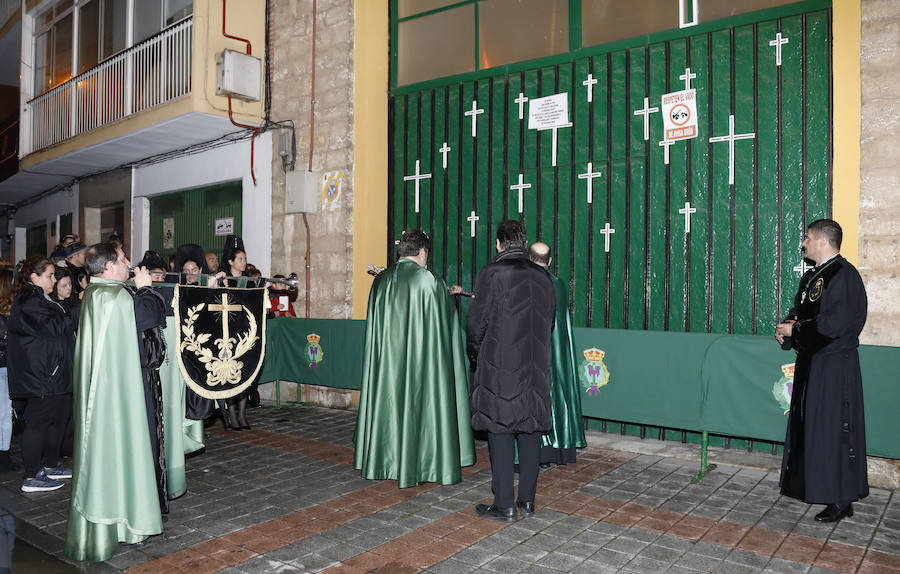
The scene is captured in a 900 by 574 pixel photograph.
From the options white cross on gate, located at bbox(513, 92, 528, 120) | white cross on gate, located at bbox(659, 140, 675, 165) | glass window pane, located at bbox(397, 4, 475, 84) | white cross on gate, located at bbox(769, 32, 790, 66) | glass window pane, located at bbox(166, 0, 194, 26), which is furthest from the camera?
glass window pane, located at bbox(166, 0, 194, 26)

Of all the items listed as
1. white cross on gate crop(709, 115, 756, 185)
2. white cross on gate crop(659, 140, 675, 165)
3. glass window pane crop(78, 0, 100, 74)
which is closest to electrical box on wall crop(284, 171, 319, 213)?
white cross on gate crop(659, 140, 675, 165)

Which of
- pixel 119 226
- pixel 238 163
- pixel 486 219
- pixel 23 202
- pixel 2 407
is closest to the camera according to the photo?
pixel 2 407

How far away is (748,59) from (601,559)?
5.07m

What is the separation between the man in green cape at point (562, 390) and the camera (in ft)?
18.8

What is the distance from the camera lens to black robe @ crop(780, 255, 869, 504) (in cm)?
453

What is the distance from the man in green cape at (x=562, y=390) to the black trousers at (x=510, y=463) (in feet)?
3.74

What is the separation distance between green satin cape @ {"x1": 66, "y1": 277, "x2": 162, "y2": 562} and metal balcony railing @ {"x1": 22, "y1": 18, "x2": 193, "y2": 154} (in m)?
7.10

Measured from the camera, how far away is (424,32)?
9148 mm

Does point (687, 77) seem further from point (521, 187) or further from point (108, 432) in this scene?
point (108, 432)

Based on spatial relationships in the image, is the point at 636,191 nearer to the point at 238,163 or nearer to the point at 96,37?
the point at 238,163

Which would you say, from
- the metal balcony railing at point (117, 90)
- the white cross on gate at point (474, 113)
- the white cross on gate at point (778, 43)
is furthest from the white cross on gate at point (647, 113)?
the metal balcony railing at point (117, 90)

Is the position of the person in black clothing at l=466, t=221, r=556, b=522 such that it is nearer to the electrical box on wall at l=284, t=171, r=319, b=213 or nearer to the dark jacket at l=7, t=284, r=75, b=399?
the dark jacket at l=7, t=284, r=75, b=399

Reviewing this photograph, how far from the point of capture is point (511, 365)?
14.5 ft

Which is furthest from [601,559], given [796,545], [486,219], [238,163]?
[238,163]
